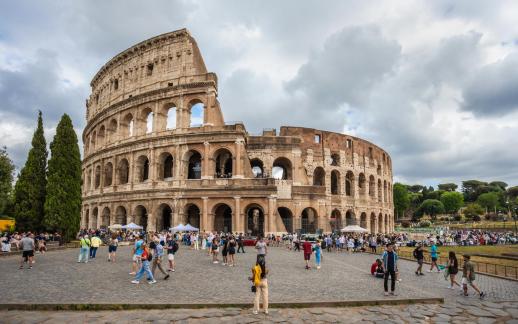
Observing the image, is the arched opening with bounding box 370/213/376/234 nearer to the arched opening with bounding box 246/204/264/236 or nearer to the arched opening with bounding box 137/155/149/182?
the arched opening with bounding box 246/204/264/236

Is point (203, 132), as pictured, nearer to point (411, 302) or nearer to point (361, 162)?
point (361, 162)

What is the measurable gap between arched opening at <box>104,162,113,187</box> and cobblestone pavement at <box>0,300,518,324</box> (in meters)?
30.5

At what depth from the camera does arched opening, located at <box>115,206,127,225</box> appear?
32.7 metres

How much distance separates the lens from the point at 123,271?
12.5 meters

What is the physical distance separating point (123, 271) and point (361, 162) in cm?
3356

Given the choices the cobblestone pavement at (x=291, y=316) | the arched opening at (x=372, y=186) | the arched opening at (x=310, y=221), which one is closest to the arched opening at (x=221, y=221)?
the arched opening at (x=310, y=221)

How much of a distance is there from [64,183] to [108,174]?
12208mm

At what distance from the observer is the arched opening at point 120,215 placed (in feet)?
107

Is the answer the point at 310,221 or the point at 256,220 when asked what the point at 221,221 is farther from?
the point at 310,221

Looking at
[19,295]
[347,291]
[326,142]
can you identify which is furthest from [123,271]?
[326,142]

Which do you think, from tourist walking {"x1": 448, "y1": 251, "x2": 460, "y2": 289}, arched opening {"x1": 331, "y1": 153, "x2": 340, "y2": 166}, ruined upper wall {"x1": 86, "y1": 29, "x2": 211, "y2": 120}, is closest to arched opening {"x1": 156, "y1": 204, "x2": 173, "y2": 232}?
ruined upper wall {"x1": 86, "y1": 29, "x2": 211, "y2": 120}

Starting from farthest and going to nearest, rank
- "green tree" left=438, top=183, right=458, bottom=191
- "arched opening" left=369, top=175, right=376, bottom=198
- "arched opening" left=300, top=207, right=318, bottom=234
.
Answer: "green tree" left=438, top=183, right=458, bottom=191 → "arched opening" left=369, top=175, right=376, bottom=198 → "arched opening" left=300, top=207, right=318, bottom=234

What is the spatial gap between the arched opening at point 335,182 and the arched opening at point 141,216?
67.6ft

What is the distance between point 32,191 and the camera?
24484 millimetres
